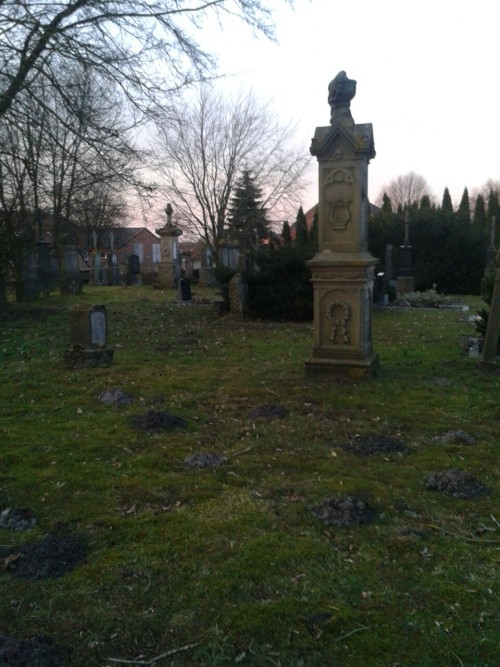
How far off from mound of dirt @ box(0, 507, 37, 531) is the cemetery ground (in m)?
0.01

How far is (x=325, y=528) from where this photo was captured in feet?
13.4

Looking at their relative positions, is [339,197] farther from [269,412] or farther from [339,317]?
[269,412]

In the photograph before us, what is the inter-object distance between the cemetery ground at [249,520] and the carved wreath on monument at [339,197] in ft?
7.13

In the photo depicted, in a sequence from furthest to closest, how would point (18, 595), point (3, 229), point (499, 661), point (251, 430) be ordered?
point (3, 229) → point (251, 430) → point (18, 595) → point (499, 661)

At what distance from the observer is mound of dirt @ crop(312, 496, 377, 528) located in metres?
4.13

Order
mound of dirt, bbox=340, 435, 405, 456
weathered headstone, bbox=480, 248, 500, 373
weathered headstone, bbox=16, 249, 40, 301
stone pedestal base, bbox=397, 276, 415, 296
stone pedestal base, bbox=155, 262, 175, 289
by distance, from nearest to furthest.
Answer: mound of dirt, bbox=340, 435, 405, 456
weathered headstone, bbox=480, 248, 500, 373
weathered headstone, bbox=16, 249, 40, 301
stone pedestal base, bbox=397, 276, 415, 296
stone pedestal base, bbox=155, 262, 175, 289

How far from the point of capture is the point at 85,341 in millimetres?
9312

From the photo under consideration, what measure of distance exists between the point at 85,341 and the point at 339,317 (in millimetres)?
3854

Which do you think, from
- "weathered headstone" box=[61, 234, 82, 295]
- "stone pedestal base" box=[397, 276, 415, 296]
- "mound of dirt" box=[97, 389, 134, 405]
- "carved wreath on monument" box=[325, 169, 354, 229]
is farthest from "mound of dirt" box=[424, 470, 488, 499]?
"weathered headstone" box=[61, 234, 82, 295]

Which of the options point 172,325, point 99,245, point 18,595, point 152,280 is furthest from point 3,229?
point 99,245

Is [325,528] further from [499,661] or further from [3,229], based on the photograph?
[3,229]

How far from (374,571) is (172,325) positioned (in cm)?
1118

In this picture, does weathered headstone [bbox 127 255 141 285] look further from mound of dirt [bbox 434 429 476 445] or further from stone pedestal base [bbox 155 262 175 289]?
mound of dirt [bbox 434 429 476 445]

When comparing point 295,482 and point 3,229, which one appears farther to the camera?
point 3,229
